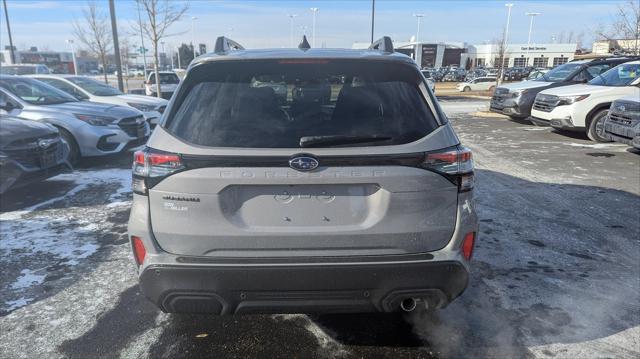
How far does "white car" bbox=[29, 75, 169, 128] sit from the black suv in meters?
10.2

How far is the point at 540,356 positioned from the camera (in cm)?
280

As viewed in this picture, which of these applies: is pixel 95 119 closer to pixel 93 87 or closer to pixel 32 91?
pixel 32 91

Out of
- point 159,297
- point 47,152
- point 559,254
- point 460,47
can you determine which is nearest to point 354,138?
point 159,297

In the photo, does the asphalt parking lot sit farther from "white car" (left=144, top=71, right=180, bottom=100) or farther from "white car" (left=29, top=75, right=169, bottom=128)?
"white car" (left=144, top=71, right=180, bottom=100)

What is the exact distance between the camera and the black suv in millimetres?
12680

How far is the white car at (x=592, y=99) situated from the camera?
1027 centimetres

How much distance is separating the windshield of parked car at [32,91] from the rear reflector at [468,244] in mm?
8514

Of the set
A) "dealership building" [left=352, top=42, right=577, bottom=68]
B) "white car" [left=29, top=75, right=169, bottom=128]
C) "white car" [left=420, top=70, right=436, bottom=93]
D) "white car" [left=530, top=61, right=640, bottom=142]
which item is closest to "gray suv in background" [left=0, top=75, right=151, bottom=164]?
"white car" [left=29, top=75, right=169, bottom=128]

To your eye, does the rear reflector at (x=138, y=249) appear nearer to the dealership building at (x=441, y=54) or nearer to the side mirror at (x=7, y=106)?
the side mirror at (x=7, y=106)

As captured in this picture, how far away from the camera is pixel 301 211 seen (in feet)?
7.67

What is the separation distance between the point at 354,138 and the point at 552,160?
7.58 m

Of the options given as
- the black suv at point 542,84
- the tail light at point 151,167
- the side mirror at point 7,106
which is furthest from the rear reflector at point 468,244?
the black suv at point 542,84

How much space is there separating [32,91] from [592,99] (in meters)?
11.9

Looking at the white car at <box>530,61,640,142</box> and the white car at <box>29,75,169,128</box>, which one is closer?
the white car at <box>530,61,640,142</box>
